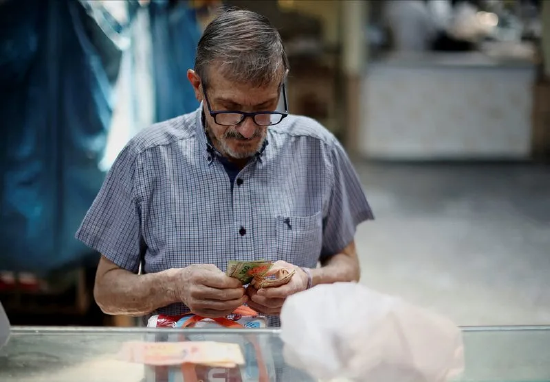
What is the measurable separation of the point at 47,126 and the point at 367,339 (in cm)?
252

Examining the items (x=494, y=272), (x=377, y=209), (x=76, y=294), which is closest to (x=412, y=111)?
(x=377, y=209)

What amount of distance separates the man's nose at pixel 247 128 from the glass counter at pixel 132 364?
0.59 metres

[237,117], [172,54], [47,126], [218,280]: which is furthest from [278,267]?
[172,54]

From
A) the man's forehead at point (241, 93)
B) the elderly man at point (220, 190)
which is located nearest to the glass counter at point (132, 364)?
the elderly man at point (220, 190)

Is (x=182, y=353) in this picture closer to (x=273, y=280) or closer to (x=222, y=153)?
(x=273, y=280)

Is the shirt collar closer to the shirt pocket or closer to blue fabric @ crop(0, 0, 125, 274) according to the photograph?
the shirt pocket

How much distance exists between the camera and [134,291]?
2.10 meters

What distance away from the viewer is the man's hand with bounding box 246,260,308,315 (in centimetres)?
194

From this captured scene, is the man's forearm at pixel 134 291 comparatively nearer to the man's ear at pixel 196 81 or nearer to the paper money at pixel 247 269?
the paper money at pixel 247 269

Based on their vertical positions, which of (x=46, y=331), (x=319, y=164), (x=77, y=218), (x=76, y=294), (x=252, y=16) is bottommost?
(x=76, y=294)

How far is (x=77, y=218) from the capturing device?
3668 millimetres

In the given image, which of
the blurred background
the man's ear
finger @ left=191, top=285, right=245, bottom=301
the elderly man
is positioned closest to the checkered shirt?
the elderly man

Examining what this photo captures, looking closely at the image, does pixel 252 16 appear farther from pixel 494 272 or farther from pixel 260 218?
pixel 494 272

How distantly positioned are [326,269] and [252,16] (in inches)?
29.2
